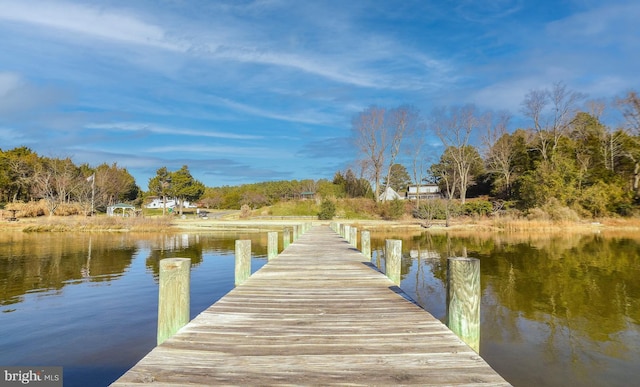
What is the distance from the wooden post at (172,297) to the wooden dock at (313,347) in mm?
139

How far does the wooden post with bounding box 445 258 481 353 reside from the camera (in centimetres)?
383

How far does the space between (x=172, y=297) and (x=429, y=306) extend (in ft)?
22.1

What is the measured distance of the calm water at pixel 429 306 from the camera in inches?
232

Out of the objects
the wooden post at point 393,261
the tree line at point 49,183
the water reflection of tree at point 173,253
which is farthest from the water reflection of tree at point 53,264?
the tree line at point 49,183

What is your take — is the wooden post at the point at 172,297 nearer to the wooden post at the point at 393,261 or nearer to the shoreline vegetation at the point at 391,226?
the wooden post at the point at 393,261

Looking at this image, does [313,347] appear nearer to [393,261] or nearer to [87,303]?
[393,261]

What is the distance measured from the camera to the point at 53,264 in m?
15.2

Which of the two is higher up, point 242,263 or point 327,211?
point 327,211

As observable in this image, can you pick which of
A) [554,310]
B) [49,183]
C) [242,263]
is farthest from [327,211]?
[49,183]

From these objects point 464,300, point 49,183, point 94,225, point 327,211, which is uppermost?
point 49,183

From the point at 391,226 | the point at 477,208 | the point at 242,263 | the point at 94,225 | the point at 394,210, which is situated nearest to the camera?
the point at 242,263

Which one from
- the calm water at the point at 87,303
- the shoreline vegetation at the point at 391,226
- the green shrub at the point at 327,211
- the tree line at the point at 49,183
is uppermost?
the tree line at the point at 49,183

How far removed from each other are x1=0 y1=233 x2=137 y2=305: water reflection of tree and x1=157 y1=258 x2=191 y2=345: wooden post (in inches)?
331

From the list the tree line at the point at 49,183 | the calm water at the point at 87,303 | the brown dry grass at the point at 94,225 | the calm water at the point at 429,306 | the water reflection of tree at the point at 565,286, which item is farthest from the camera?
the tree line at the point at 49,183
